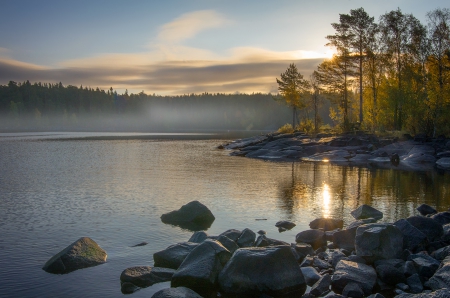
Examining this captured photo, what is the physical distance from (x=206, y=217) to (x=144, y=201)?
21.0 feet

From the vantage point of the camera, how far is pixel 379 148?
57.8 m

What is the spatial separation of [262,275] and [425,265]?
513cm

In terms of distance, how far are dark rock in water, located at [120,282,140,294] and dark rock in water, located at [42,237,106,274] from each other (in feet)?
7.82

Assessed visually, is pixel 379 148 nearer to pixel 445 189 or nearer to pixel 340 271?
pixel 445 189

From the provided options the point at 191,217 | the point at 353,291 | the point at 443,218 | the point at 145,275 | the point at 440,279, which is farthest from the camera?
the point at 191,217

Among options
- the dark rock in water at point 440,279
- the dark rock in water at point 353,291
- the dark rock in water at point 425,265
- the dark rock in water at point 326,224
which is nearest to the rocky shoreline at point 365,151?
the dark rock in water at point 326,224

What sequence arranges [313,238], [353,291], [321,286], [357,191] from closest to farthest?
1. [353,291]
2. [321,286]
3. [313,238]
4. [357,191]

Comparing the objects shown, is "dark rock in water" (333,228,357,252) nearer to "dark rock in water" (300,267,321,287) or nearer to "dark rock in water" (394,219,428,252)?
"dark rock in water" (394,219,428,252)

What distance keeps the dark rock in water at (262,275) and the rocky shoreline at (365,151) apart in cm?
3659

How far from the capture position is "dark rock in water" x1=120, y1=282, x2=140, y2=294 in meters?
12.2

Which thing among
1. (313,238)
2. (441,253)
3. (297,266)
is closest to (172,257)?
(297,266)

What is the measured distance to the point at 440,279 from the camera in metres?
11.5

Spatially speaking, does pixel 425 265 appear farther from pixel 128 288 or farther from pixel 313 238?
pixel 128 288

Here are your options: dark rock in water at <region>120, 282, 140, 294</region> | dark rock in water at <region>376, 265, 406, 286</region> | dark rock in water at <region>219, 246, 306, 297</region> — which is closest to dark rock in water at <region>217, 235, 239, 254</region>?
dark rock in water at <region>219, 246, 306, 297</region>
